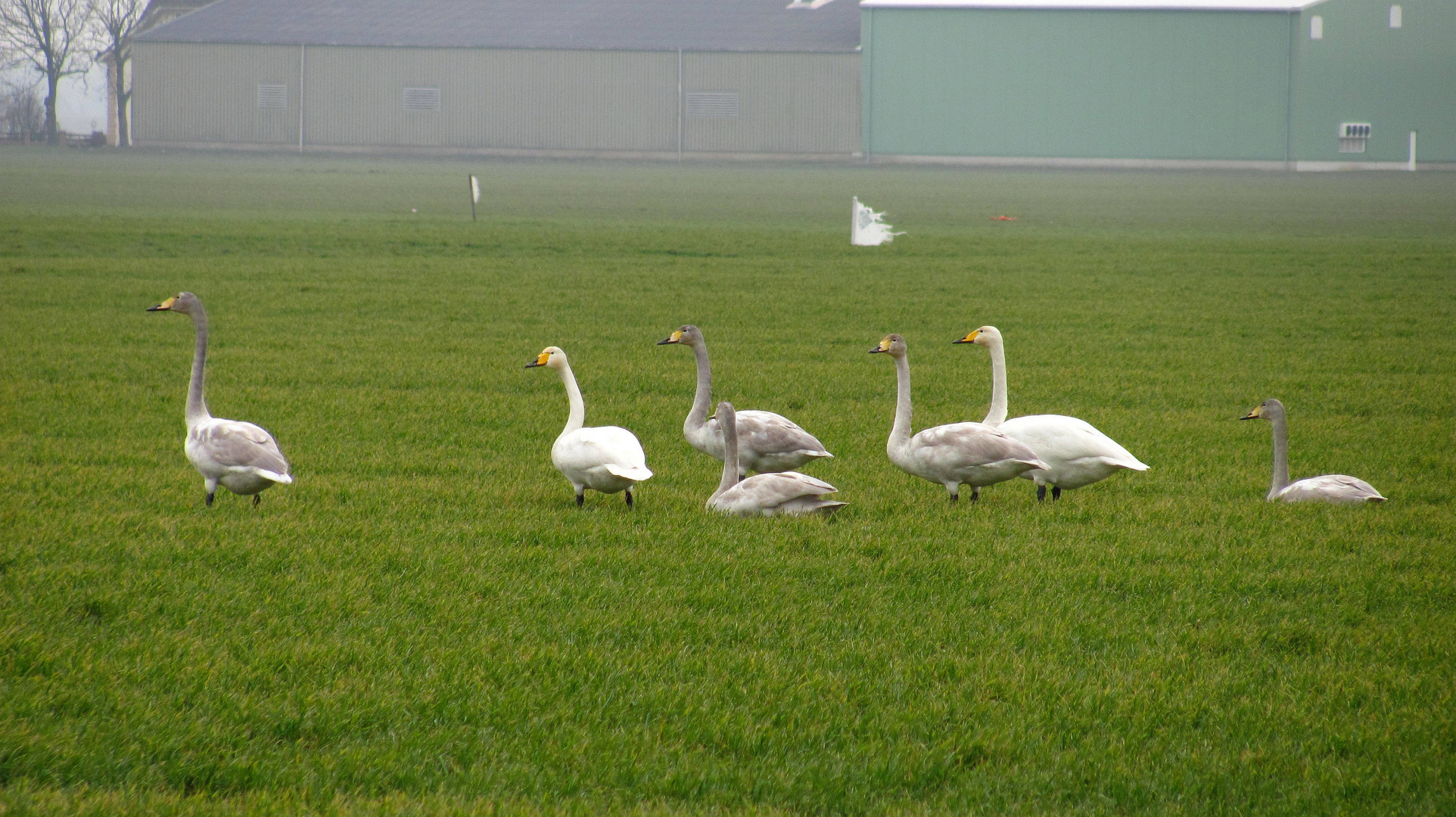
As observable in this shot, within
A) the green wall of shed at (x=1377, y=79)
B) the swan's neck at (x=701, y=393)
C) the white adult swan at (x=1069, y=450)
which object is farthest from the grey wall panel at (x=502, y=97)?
the white adult swan at (x=1069, y=450)

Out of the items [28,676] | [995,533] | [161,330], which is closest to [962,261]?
[161,330]

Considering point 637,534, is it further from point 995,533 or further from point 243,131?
point 243,131

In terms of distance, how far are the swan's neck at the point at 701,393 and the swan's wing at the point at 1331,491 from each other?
12.1 ft

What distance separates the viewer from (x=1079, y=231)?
1312 inches

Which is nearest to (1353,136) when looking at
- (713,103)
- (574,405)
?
(713,103)

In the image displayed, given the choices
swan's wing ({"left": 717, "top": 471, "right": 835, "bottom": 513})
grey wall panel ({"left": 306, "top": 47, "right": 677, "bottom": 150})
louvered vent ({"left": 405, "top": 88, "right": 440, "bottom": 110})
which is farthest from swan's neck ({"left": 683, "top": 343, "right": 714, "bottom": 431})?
louvered vent ({"left": 405, "top": 88, "right": 440, "bottom": 110})

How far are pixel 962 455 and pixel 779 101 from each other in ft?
229

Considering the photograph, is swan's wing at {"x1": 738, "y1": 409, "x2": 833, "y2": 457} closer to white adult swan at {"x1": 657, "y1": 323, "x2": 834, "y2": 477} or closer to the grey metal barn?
white adult swan at {"x1": 657, "y1": 323, "x2": 834, "y2": 477}

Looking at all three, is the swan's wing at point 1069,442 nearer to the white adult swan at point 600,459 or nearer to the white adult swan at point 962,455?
the white adult swan at point 962,455

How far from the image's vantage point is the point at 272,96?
7669cm

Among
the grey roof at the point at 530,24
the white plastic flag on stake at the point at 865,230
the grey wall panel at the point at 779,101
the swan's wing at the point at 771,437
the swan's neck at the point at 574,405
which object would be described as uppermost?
the grey roof at the point at 530,24

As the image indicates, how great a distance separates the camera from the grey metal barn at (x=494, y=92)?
248 feet

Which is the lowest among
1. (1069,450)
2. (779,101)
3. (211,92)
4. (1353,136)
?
(1069,450)

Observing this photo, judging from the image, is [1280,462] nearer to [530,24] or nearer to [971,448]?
[971,448]
